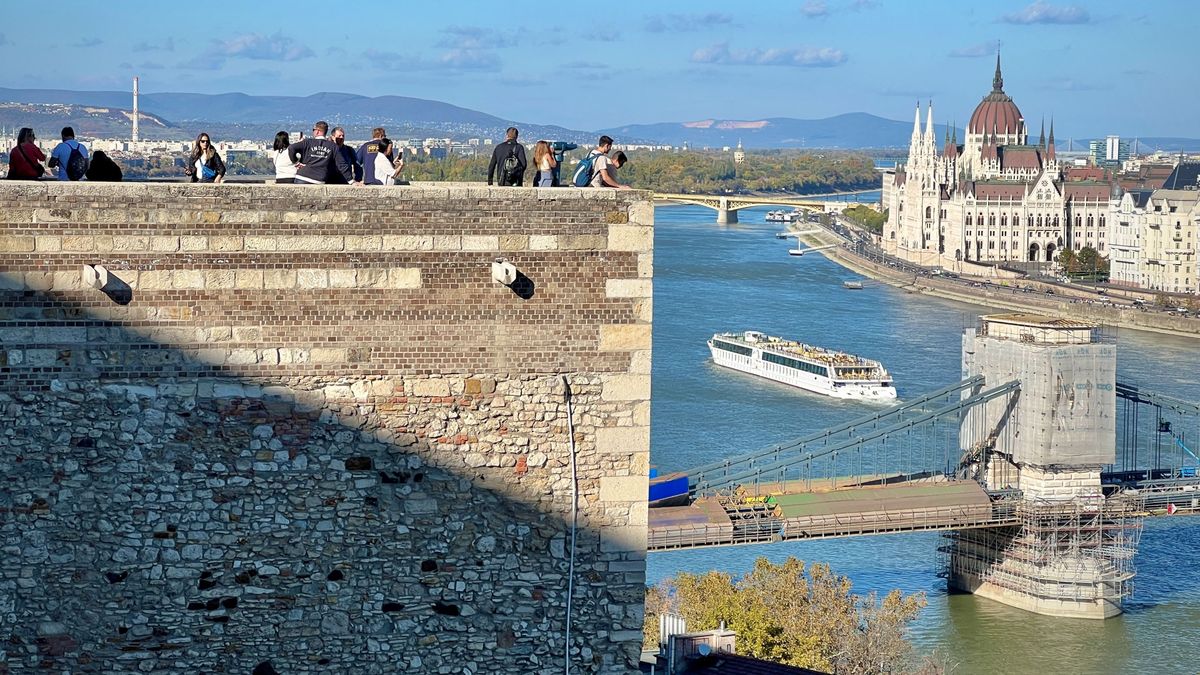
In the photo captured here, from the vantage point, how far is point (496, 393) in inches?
222

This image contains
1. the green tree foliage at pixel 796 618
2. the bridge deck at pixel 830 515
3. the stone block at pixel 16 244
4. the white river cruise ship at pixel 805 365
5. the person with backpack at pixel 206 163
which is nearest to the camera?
the stone block at pixel 16 244

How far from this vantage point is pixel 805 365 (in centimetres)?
4297

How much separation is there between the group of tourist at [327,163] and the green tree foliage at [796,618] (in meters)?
10.9

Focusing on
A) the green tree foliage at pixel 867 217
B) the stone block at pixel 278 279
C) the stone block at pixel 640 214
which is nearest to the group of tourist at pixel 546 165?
the stone block at pixel 640 214

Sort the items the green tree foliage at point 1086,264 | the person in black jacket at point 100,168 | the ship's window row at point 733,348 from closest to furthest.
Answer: the person in black jacket at point 100,168 → the ship's window row at point 733,348 → the green tree foliage at point 1086,264

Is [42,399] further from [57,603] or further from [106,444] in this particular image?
[57,603]

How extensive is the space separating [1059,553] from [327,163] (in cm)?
2376

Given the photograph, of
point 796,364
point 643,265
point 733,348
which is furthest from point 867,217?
point 643,265

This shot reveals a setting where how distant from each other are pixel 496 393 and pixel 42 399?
1.43 metres

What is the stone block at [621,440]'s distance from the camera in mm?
5715

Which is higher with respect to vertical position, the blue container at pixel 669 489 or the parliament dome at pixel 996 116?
the parliament dome at pixel 996 116

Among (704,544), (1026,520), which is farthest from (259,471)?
(1026,520)

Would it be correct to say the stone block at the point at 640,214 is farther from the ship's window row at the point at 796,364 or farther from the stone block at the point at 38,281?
the ship's window row at the point at 796,364

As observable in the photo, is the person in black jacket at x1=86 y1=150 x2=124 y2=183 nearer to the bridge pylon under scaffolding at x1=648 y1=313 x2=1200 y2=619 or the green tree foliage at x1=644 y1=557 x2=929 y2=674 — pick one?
the green tree foliage at x1=644 y1=557 x2=929 y2=674
